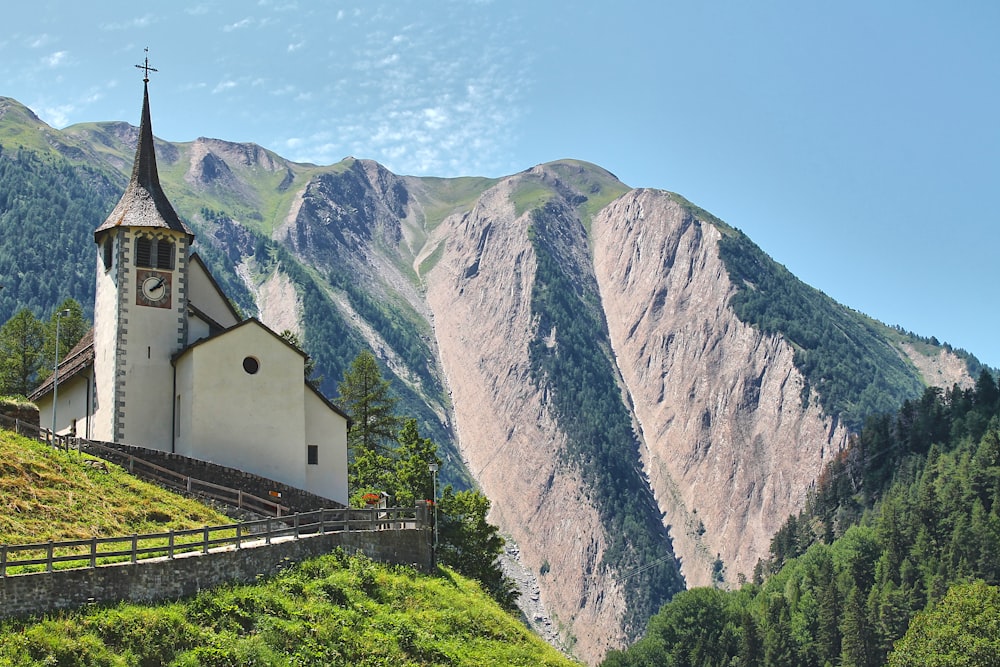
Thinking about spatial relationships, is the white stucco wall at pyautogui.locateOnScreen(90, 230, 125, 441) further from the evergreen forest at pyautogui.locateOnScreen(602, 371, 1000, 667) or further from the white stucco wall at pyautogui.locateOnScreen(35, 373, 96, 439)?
the evergreen forest at pyautogui.locateOnScreen(602, 371, 1000, 667)

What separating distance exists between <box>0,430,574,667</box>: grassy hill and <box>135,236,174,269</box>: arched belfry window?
13707 mm

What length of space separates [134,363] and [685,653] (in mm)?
88989

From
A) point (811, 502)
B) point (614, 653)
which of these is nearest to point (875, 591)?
point (614, 653)

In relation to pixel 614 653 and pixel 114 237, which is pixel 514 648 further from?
pixel 614 653

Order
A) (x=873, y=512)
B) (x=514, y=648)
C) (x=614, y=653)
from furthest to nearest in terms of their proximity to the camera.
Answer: (x=873, y=512)
(x=614, y=653)
(x=514, y=648)

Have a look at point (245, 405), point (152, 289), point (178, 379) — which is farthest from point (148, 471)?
point (152, 289)

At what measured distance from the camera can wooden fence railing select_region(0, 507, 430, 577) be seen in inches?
1168

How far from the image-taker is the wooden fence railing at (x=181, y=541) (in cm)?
2966

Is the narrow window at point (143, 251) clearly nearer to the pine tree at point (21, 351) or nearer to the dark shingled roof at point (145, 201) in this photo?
the dark shingled roof at point (145, 201)

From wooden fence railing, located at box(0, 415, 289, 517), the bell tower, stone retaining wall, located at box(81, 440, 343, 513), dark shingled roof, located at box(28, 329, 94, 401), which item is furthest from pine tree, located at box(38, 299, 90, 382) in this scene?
wooden fence railing, located at box(0, 415, 289, 517)

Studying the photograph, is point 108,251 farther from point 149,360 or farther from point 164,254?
point 149,360

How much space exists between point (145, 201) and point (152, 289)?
14.9 ft

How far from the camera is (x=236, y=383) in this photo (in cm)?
5288

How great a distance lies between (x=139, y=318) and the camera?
53781 mm
